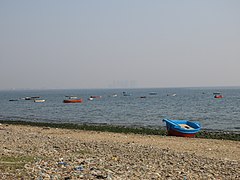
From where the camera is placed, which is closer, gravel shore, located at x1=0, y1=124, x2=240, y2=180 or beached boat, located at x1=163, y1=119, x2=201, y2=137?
gravel shore, located at x1=0, y1=124, x2=240, y2=180

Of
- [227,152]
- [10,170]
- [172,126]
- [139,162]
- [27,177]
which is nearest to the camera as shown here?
[27,177]

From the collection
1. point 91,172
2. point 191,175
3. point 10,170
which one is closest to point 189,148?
point 191,175

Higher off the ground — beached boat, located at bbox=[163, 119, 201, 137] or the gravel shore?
the gravel shore

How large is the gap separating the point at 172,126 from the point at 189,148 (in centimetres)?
831

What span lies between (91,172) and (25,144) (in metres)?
8.39

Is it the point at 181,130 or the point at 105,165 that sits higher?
the point at 105,165

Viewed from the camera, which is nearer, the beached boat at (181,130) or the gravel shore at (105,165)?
the gravel shore at (105,165)

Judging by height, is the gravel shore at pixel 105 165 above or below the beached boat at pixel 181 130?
above

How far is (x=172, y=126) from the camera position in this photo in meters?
27.9

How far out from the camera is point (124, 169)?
38.4 feet

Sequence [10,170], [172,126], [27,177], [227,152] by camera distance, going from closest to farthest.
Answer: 1. [27,177]
2. [10,170]
3. [227,152]
4. [172,126]

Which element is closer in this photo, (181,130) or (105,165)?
(105,165)

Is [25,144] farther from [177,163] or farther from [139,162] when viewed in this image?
[177,163]

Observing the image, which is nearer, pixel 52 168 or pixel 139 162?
pixel 52 168
